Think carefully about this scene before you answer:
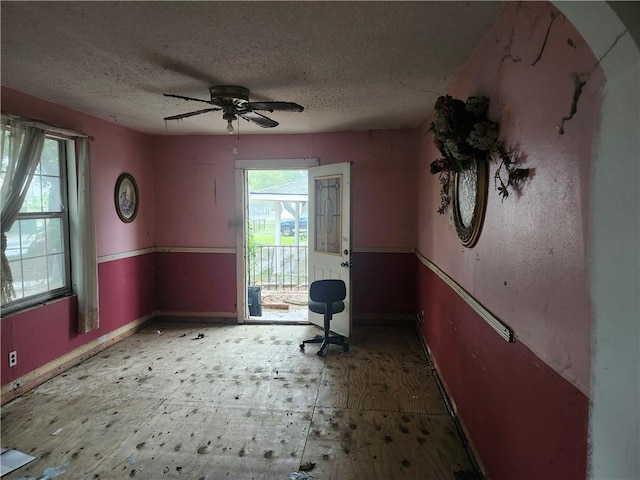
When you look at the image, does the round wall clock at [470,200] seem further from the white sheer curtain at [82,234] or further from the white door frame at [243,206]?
the white sheer curtain at [82,234]

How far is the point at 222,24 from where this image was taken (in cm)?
185

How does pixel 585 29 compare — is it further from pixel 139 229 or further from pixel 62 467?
pixel 139 229

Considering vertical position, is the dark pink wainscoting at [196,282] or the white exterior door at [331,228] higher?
the white exterior door at [331,228]

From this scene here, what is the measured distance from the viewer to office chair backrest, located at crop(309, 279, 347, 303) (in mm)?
3867

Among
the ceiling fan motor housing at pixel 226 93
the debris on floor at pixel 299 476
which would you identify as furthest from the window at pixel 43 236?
the debris on floor at pixel 299 476

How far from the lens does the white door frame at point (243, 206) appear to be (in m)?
4.71

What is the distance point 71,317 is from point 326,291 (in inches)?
93.5

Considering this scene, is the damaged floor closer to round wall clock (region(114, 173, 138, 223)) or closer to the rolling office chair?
the rolling office chair

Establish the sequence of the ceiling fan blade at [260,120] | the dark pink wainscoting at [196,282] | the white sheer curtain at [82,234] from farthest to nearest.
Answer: the dark pink wainscoting at [196,282], the white sheer curtain at [82,234], the ceiling fan blade at [260,120]

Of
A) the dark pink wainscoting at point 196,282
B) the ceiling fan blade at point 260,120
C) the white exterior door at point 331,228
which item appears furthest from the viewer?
the dark pink wainscoting at point 196,282

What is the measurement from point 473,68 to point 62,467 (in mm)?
3301

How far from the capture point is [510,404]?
165 centimetres

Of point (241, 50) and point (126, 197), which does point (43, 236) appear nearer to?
point (126, 197)

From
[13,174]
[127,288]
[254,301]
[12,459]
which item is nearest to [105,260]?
[127,288]
